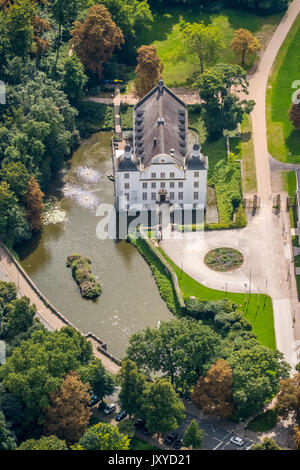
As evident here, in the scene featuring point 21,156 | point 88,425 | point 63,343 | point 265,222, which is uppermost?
point 21,156

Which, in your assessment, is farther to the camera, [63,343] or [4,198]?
[4,198]

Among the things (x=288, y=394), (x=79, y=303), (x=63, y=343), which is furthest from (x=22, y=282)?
(x=288, y=394)

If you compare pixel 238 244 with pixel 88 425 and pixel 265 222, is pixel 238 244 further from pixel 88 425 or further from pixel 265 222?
pixel 88 425

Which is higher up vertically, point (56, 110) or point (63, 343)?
point (56, 110)

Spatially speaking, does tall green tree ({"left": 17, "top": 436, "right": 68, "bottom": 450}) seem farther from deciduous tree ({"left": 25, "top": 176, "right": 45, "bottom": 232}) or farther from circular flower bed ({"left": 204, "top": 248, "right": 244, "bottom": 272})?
deciduous tree ({"left": 25, "top": 176, "right": 45, "bottom": 232})

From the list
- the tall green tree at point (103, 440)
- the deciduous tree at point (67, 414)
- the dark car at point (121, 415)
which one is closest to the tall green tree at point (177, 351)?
the dark car at point (121, 415)

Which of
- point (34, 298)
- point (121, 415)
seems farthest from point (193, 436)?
point (34, 298)

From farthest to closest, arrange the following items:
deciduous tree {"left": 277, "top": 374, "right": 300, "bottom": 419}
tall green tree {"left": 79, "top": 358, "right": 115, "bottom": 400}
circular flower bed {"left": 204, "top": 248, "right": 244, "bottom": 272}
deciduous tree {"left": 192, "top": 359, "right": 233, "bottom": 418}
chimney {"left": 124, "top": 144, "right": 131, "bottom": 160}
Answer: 1. chimney {"left": 124, "top": 144, "right": 131, "bottom": 160}
2. circular flower bed {"left": 204, "top": 248, "right": 244, "bottom": 272}
3. tall green tree {"left": 79, "top": 358, "right": 115, "bottom": 400}
4. deciduous tree {"left": 192, "top": 359, "right": 233, "bottom": 418}
5. deciduous tree {"left": 277, "top": 374, "right": 300, "bottom": 419}

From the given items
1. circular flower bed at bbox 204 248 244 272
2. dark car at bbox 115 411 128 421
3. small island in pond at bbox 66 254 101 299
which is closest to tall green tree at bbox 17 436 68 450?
dark car at bbox 115 411 128 421

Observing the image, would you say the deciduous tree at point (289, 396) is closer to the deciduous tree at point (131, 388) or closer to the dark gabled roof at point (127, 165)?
the deciduous tree at point (131, 388)
